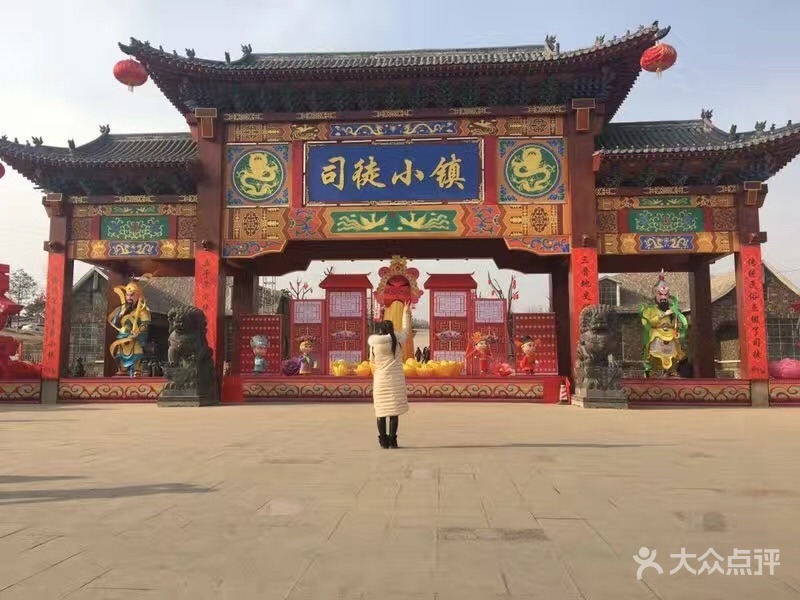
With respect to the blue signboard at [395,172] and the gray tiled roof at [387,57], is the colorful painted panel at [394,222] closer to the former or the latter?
the blue signboard at [395,172]

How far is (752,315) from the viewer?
40.5 feet

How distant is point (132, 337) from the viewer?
14250mm

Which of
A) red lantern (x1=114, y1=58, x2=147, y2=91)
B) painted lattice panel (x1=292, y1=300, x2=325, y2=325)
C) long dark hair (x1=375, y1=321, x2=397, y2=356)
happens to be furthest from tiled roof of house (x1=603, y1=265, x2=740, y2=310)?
long dark hair (x1=375, y1=321, x2=397, y2=356)

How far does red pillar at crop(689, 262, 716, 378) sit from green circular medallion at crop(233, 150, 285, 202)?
414 inches

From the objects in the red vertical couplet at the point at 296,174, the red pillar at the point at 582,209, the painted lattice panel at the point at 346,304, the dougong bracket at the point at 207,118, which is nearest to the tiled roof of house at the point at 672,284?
the red pillar at the point at 582,209

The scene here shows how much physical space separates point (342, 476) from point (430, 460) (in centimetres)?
102

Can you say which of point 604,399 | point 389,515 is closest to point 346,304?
point 604,399

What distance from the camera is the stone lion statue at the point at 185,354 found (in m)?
12.0

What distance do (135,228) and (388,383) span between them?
9.75 metres

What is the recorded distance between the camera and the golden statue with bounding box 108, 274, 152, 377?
46.7ft

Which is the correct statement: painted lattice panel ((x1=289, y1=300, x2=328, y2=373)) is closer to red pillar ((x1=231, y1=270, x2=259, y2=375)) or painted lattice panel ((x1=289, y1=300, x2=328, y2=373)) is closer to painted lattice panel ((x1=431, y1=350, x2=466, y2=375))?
red pillar ((x1=231, y1=270, x2=259, y2=375))

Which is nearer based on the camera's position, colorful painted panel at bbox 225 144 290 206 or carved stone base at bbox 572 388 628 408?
carved stone base at bbox 572 388 628 408

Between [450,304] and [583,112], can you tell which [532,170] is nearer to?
[583,112]

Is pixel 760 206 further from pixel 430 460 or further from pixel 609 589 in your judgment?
pixel 609 589
